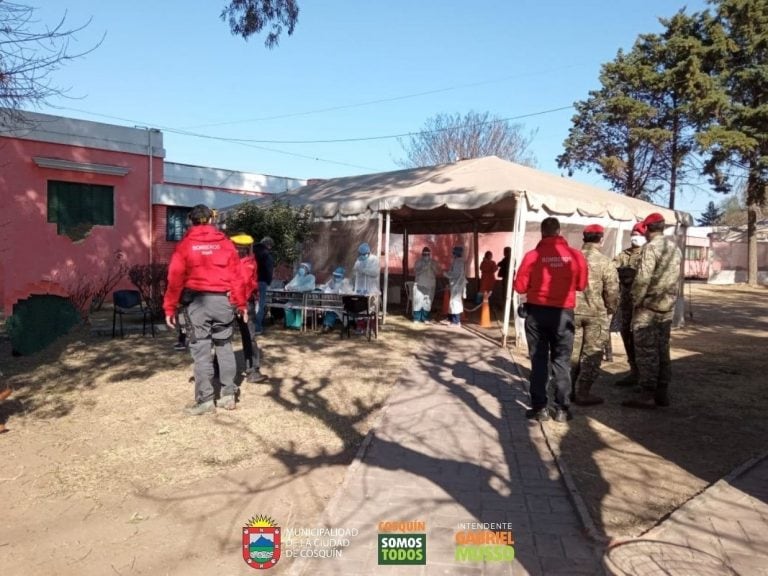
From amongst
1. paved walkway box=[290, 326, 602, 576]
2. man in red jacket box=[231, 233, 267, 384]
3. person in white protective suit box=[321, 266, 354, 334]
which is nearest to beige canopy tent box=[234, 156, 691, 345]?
person in white protective suit box=[321, 266, 354, 334]

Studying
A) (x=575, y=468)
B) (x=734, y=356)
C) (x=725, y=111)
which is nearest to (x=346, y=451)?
(x=575, y=468)

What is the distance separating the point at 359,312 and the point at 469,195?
2.68 metres

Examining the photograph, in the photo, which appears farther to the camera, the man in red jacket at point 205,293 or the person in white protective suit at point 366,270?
the person in white protective suit at point 366,270

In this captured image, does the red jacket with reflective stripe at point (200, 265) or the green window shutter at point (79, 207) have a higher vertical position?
the green window shutter at point (79, 207)

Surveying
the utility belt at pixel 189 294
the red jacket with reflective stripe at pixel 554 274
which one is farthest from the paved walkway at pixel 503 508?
the utility belt at pixel 189 294

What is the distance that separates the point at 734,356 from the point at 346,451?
285 inches

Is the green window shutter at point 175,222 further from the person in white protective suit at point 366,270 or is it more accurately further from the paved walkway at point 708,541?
the paved walkway at point 708,541

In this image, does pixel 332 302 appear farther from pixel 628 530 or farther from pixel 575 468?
pixel 628 530

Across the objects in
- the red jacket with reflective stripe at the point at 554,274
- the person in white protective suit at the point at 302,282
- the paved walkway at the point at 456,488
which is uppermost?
the red jacket with reflective stripe at the point at 554,274

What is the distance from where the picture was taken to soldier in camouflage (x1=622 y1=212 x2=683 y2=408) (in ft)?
18.3

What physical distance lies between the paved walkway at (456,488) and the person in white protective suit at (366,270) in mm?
4862

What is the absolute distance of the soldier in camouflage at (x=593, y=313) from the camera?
5590 mm

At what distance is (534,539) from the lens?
3.09m

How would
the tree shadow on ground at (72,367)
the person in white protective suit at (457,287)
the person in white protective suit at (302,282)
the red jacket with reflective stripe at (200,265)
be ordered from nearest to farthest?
the red jacket with reflective stripe at (200,265), the tree shadow on ground at (72,367), the person in white protective suit at (302,282), the person in white protective suit at (457,287)
